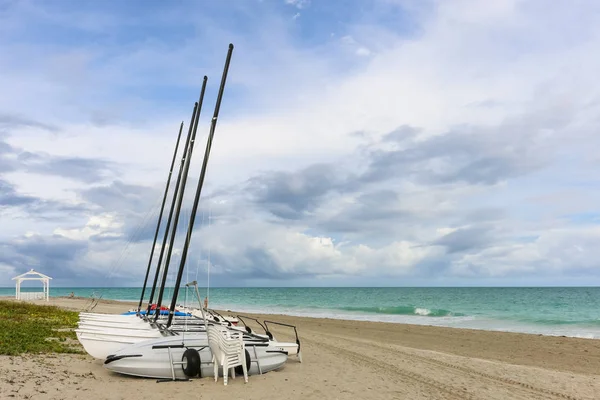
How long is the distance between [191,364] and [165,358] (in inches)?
25.1

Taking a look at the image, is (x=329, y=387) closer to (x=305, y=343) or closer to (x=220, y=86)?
(x=305, y=343)

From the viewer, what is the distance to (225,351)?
1182 centimetres

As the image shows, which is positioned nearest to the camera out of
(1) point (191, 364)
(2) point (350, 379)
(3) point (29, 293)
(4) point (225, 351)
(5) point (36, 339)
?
(4) point (225, 351)

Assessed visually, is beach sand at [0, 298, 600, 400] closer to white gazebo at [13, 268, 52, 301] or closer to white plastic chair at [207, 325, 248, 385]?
white plastic chair at [207, 325, 248, 385]

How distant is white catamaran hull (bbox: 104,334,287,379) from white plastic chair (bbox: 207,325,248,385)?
0.54 m

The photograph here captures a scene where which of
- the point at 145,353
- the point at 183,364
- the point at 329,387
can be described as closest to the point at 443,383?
the point at 329,387

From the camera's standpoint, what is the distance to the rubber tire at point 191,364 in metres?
12.2

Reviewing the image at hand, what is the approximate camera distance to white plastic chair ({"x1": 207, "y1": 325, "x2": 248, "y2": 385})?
38.7ft

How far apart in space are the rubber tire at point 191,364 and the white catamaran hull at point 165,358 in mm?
93

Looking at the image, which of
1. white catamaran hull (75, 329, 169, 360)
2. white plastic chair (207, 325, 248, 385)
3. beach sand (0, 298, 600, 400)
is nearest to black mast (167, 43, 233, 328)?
white catamaran hull (75, 329, 169, 360)

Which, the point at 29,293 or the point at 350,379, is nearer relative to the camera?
the point at 350,379

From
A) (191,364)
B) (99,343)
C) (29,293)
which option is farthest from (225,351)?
(29,293)

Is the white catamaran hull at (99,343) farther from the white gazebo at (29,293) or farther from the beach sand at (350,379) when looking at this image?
the white gazebo at (29,293)

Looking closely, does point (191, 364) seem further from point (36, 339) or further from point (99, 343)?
point (36, 339)
